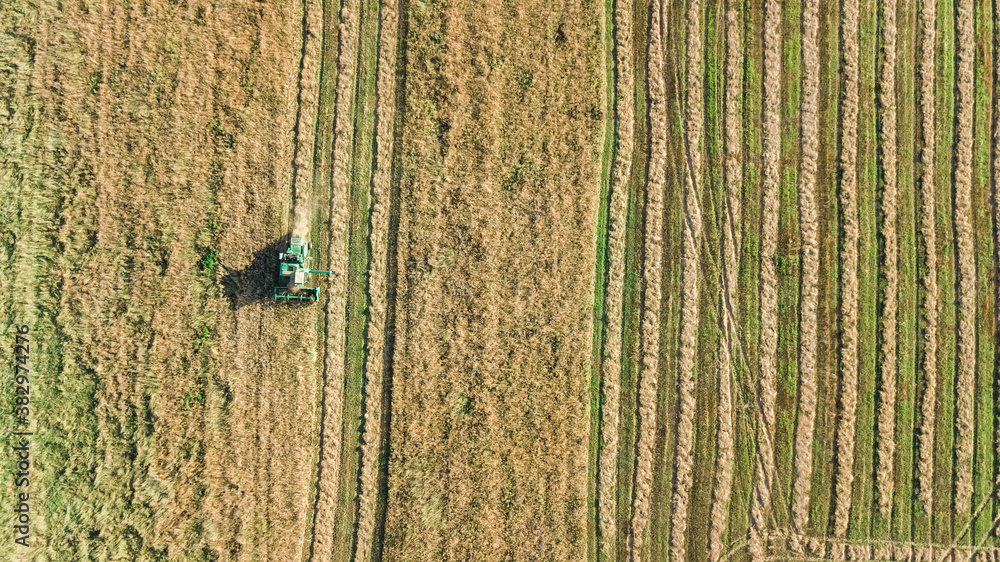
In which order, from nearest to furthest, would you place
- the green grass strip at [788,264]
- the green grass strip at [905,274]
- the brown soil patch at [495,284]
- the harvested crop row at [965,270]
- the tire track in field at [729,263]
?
the brown soil patch at [495,284], the tire track in field at [729,263], the green grass strip at [788,264], the green grass strip at [905,274], the harvested crop row at [965,270]

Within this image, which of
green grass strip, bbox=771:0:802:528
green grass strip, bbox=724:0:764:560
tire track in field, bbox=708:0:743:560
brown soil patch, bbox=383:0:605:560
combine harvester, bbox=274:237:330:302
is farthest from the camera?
green grass strip, bbox=771:0:802:528

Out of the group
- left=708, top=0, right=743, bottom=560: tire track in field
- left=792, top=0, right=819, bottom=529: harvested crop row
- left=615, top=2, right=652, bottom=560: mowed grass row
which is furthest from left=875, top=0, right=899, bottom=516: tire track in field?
left=615, top=2, right=652, bottom=560: mowed grass row

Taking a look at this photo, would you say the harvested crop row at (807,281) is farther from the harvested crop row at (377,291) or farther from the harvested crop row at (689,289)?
the harvested crop row at (377,291)

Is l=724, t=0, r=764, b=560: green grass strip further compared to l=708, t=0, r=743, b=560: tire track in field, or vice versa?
l=724, t=0, r=764, b=560: green grass strip

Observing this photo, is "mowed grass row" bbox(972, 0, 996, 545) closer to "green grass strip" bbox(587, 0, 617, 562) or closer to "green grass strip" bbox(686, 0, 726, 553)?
"green grass strip" bbox(686, 0, 726, 553)

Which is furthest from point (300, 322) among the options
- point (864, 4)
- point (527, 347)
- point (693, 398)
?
point (864, 4)

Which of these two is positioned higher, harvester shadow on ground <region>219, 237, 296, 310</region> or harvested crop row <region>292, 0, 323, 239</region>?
harvested crop row <region>292, 0, 323, 239</region>

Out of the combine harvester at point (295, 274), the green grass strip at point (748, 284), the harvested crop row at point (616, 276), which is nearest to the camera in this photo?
the combine harvester at point (295, 274)

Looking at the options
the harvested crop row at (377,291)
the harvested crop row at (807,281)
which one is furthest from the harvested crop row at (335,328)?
the harvested crop row at (807,281)
